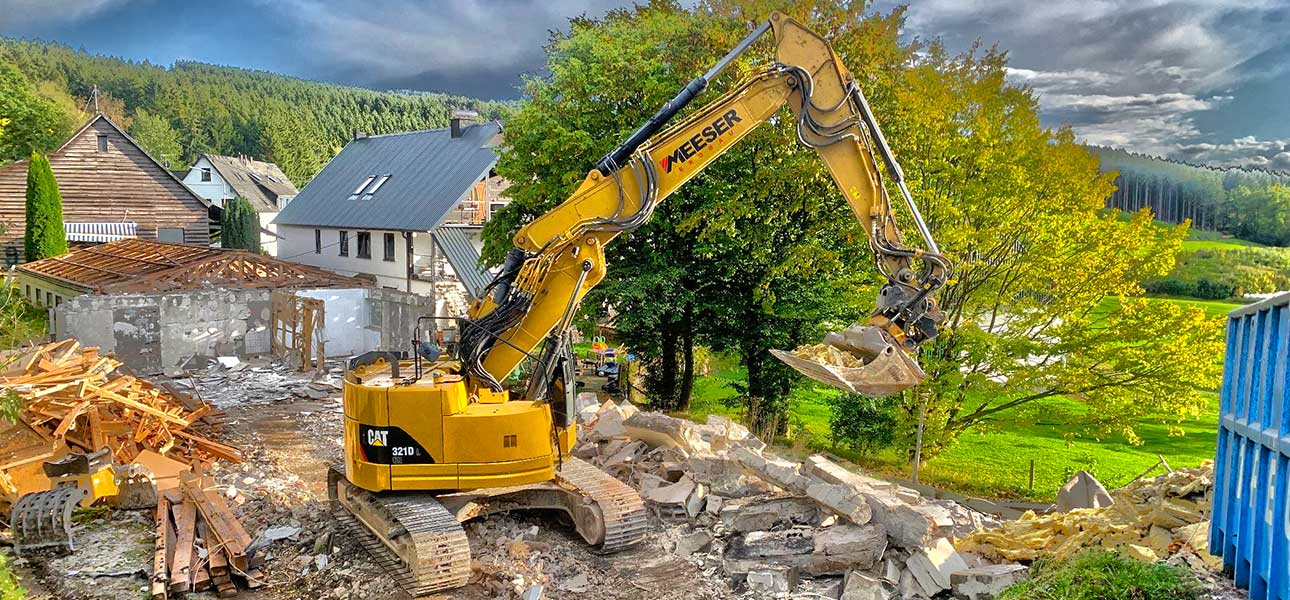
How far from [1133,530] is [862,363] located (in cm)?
288

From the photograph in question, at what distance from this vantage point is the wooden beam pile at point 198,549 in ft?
30.0

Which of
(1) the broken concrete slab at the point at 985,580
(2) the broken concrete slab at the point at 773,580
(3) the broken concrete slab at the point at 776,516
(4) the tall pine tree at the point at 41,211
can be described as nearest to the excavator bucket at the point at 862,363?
(3) the broken concrete slab at the point at 776,516

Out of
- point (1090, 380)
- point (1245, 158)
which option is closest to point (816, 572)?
point (1090, 380)

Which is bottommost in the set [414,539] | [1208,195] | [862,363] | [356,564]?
[356,564]

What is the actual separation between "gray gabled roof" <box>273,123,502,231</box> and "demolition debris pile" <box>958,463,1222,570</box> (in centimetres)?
2133

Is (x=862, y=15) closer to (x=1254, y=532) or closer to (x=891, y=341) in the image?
(x=891, y=341)

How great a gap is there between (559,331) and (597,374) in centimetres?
1568

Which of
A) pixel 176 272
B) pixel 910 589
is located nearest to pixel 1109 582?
pixel 910 589

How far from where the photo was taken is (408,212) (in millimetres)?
30500

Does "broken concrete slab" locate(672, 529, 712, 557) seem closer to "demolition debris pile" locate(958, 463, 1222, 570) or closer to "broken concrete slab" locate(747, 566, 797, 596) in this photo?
"broken concrete slab" locate(747, 566, 797, 596)

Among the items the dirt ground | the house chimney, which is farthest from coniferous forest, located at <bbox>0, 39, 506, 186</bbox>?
the dirt ground

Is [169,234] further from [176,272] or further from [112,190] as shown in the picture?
[176,272]

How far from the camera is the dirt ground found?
29.4 ft

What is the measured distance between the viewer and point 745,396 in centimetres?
2045
